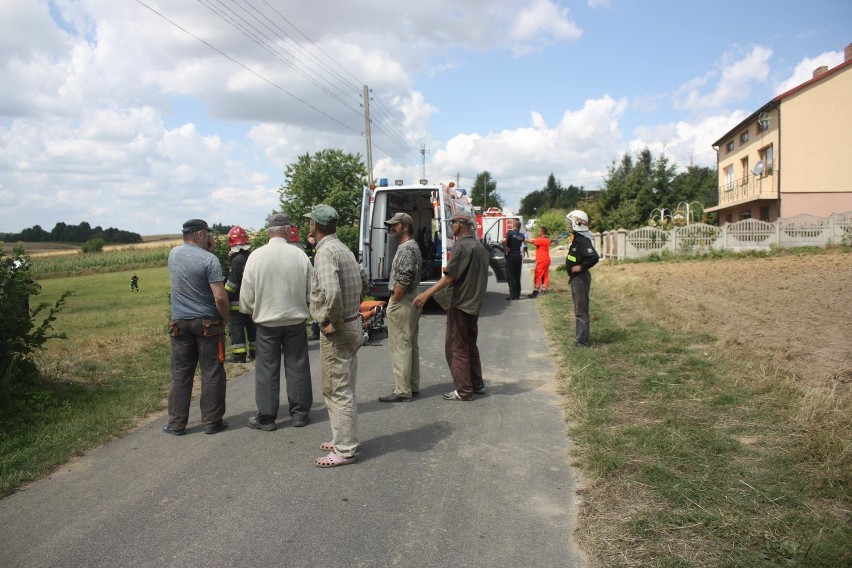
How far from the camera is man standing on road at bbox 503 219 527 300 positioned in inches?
571

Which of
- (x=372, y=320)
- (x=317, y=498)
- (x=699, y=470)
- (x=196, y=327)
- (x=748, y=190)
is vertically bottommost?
(x=317, y=498)

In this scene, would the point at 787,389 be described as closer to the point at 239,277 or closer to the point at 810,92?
the point at 239,277

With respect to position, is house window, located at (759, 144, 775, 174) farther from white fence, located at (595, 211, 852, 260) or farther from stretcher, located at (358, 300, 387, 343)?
stretcher, located at (358, 300, 387, 343)

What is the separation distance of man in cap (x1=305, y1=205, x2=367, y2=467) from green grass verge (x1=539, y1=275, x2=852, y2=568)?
173 cm

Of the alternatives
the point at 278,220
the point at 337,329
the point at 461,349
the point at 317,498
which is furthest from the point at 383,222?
the point at 317,498

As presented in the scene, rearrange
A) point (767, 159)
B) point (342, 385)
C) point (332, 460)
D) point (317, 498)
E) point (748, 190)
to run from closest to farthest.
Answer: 1. point (317, 498)
2. point (332, 460)
3. point (342, 385)
4. point (767, 159)
5. point (748, 190)

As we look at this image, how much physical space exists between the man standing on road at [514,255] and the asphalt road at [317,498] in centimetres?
850

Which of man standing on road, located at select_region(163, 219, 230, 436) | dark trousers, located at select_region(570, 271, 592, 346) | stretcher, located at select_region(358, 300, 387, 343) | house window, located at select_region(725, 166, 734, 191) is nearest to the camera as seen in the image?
man standing on road, located at select_region(163, 219, 230, 436)

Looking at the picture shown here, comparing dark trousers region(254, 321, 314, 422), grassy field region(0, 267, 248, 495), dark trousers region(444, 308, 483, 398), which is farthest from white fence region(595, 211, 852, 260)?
dark trousers region(254, 321, 314, 422)

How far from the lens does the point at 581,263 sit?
841cm

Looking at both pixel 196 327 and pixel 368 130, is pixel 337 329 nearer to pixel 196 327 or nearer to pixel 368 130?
pixel 196 327

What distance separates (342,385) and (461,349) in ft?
6.44

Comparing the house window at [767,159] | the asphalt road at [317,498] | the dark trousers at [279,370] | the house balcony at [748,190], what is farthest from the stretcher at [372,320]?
the house window at [767,159]

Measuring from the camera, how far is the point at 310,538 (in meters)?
3.52
